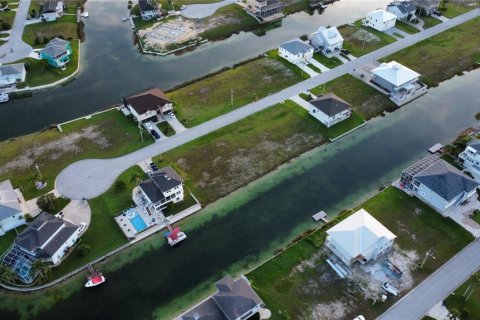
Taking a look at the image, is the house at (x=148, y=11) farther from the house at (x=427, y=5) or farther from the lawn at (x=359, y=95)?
the house at (x=427, y=5)

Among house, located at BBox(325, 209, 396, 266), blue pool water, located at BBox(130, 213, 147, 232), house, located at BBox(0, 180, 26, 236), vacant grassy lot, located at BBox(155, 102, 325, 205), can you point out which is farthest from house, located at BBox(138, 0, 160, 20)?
house, located at BBox(325, 209, 396, 266)

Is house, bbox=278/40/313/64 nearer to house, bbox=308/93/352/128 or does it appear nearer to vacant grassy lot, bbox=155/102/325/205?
house, bbox=308/93/352/128

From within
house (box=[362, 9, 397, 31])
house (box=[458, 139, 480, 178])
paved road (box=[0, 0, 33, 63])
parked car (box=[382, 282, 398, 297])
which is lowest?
parked car (box=[382, 282, 398, 297])

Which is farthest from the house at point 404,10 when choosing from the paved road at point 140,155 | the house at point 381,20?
the paved road at point 140,155

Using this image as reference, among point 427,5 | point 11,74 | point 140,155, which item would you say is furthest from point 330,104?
point 11,74

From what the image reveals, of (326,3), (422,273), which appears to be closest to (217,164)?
(422,273)
